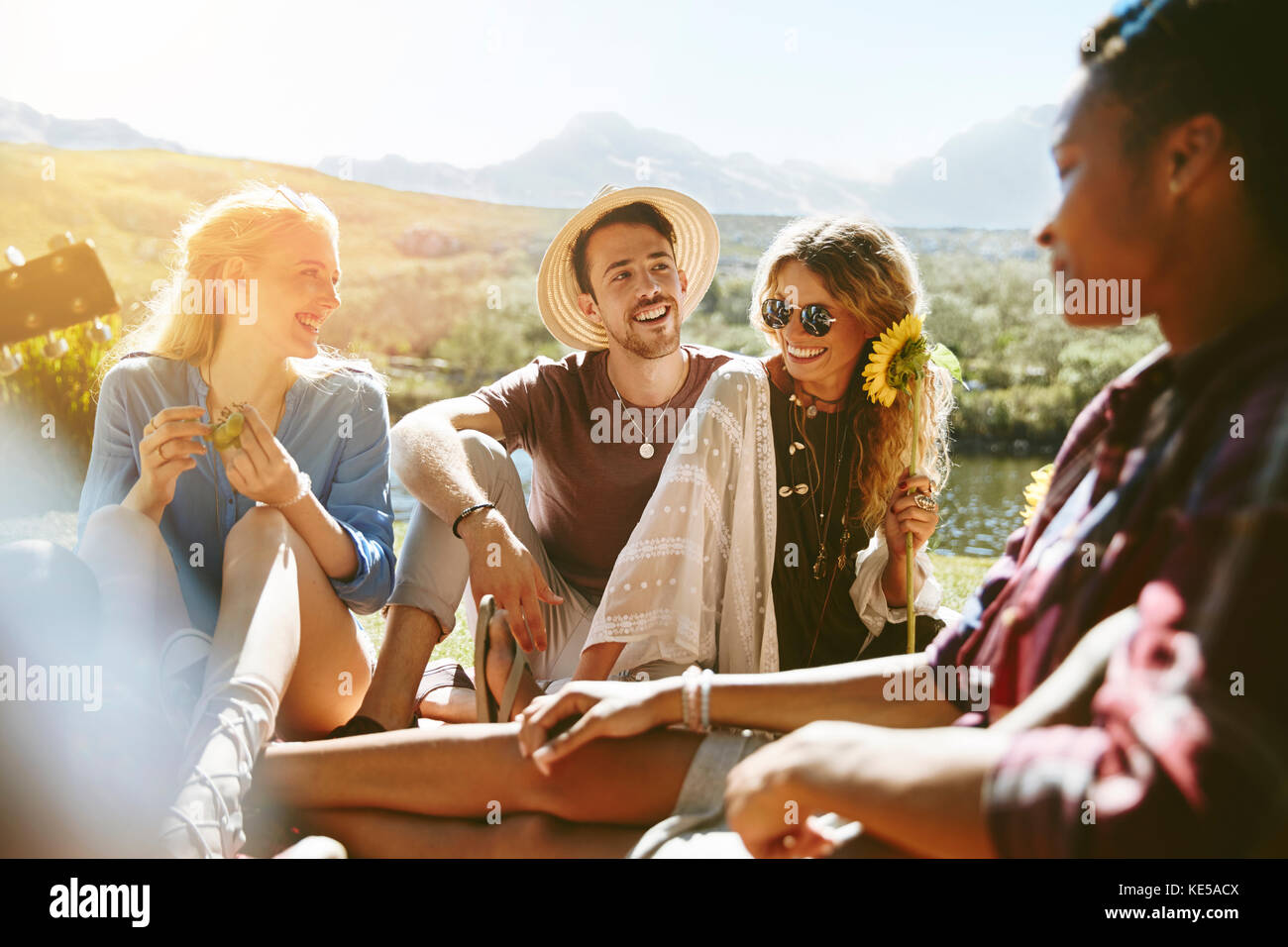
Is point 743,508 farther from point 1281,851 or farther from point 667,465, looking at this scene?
point 1281,851

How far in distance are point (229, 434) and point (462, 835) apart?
1.16m

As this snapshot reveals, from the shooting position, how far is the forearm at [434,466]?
293 cm

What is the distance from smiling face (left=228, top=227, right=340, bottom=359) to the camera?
296cm

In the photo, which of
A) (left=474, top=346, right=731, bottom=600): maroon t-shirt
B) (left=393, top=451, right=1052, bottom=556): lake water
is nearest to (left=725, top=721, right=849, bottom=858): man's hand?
(left=474, top=346, right=731, bottom=600): maroon t-shirt

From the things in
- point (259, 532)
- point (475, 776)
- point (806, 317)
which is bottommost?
point (475, 776)

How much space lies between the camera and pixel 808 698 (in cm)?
194

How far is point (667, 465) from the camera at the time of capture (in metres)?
2.81

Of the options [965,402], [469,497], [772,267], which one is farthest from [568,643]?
[965,402]

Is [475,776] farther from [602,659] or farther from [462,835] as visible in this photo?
[602,659]

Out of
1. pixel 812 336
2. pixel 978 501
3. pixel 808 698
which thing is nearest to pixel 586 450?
pixel 812 336

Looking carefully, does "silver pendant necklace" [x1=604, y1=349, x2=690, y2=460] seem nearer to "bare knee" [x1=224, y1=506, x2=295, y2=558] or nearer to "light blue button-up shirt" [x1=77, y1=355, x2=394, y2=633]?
"light blue button-up shirt" [x1=77, y1=355, x2=394, y2=633]

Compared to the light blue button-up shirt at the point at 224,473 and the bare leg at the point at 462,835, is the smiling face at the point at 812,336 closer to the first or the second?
the light blue button-up shirt at the point at 224,473

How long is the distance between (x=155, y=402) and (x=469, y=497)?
3.11 ft

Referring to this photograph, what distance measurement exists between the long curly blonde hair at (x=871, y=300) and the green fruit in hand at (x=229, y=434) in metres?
1.46
